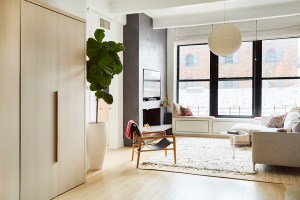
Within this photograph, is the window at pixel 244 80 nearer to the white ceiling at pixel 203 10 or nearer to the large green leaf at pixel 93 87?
the white ceiling at pixel 203 10

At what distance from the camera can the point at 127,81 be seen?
650 cm

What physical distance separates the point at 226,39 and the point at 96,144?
2.77 m

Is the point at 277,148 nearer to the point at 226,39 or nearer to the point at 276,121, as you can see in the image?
the point at 226,39

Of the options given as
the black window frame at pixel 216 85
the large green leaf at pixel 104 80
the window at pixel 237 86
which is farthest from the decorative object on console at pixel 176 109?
the large green leaf at pixel 104 80

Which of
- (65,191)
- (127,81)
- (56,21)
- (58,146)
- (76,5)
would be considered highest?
(76,5)

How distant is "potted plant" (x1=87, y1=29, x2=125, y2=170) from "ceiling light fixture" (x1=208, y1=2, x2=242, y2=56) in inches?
67.6

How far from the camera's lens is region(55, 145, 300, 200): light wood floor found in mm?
3350

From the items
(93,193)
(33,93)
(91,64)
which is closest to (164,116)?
(91,64)

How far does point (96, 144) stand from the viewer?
443 centimetres

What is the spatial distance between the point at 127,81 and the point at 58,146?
3318 millimetres

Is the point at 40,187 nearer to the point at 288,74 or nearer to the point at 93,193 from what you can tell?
the point at 93,193

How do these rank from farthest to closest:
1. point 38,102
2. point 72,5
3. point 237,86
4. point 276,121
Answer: point 237,86
point 276,121
point 72,5
point 38,102

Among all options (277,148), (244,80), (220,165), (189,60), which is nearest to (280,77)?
(244,80)

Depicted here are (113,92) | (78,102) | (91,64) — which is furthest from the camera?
(113,92)
